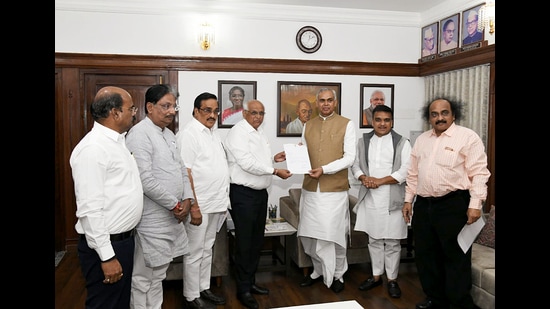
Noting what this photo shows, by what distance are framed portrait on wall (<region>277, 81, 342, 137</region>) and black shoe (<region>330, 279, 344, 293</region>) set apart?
7.44ft

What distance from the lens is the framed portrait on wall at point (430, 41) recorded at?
5.55 metres

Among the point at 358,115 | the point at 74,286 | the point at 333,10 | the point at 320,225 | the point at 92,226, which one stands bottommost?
the point at 74,286

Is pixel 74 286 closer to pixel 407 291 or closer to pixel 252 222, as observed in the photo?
pixel 252 222

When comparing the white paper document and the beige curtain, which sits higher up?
the beige curtain

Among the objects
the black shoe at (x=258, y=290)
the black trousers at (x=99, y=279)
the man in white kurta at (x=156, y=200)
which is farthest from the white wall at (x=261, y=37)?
the black trousers at (x=99, y=279)

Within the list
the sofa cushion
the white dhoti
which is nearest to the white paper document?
the sofa cushion

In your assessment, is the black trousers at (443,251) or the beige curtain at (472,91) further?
the beige curtain at (472,91)

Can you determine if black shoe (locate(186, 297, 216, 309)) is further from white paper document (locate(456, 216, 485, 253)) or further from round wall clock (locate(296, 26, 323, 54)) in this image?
round wall clock (locate(296, 26, 323, 54))

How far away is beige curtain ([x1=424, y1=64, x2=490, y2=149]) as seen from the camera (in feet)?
15.6

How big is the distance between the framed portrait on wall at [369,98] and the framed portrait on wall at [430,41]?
654 mm

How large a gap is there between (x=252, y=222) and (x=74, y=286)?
1907 millimetres

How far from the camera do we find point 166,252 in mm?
2691

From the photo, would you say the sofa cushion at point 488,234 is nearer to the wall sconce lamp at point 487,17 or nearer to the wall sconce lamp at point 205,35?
the wall sconce lamp at point 487,17

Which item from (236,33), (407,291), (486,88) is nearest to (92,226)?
(407,291)
